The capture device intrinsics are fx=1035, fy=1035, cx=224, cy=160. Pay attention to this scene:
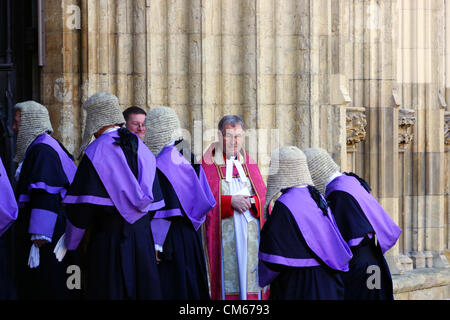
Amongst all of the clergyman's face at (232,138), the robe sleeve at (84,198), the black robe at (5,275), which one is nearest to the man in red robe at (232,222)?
the clergyman's face at (232,138)

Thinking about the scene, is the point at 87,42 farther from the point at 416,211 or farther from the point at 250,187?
the point at 416,211

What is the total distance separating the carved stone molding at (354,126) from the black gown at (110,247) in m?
4.06

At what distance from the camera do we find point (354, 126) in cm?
1048

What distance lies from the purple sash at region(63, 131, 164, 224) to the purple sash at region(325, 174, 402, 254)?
1300 mm

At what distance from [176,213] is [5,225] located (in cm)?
118

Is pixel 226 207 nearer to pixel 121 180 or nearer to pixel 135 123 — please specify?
pixel 135 123

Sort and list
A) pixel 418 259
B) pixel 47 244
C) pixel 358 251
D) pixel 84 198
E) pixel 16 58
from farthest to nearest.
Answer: pixel 418 259 → pixel 16 58 → pixel 47 244 → pixel 358 251 → pixel 84 198

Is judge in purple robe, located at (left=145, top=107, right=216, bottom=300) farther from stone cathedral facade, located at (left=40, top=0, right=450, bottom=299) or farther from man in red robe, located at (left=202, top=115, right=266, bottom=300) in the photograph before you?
stone cathedral facade, located at (left=40, top=0, right=450, bottom=299)

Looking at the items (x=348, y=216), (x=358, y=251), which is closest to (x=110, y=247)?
(x=348, y=216)

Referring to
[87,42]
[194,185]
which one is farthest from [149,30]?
[194,185]

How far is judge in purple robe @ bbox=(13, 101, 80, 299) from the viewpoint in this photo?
7.41 m

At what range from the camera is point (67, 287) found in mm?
7648

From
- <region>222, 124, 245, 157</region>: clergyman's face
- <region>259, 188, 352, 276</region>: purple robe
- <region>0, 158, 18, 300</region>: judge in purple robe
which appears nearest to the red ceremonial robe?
<region>222, 124, 245, 157</region>: clergyman's face

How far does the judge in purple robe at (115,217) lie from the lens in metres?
6.61
